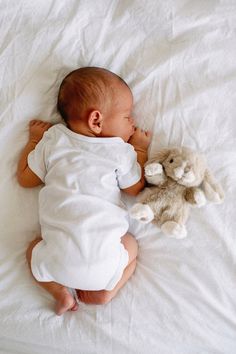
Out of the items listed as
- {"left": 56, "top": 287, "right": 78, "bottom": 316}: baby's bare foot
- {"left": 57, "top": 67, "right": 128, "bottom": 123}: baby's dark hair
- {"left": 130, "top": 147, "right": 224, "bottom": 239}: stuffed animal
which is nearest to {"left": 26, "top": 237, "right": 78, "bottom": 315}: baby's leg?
{"left": 56, "top": 287, "right": 78, "bottom": 316}: baby's bare foot

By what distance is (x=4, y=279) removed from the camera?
1097mm

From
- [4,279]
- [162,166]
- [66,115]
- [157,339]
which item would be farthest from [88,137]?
[157,339]

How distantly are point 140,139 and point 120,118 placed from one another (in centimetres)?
8

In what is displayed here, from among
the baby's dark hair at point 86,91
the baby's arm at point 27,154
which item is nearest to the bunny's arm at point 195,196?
the baby's dark hair at point 86,91

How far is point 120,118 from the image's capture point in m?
1.09

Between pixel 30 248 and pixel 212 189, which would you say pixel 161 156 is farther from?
pixel 30 248

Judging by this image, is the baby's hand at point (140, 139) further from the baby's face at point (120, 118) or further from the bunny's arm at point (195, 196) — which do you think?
the bunny's arm at point (195, 196)

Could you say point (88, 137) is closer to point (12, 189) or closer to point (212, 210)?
point (12, 189)

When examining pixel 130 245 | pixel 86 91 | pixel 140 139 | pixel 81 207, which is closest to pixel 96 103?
pixel 86 91

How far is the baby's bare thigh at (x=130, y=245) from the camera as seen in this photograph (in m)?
1.06

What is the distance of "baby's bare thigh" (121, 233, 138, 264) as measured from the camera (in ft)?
3.47

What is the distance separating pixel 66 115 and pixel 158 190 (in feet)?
Answer: 1.10

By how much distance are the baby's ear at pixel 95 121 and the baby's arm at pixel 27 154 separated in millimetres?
153

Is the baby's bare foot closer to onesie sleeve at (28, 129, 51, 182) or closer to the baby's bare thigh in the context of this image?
the baby's bare thigh
